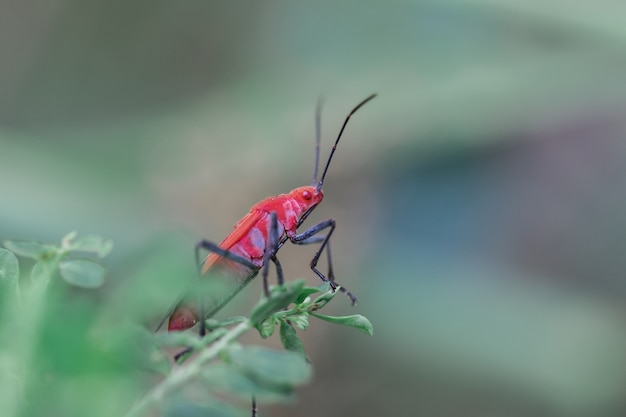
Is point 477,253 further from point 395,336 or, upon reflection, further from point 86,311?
point 86,311

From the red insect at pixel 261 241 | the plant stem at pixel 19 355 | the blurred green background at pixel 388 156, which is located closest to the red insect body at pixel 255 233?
the red insect at pixel 261 241

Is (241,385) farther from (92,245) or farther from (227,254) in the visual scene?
(227,254)

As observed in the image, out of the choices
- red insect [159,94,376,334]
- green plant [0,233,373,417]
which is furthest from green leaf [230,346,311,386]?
red insect [159,94,376,334]

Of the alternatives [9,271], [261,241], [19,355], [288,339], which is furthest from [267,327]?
[261,241]

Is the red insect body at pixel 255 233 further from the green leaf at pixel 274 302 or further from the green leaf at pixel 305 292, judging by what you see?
the green leaf at pixel 274 302

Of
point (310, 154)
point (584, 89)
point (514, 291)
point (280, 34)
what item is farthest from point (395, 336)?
point (280, 34)
